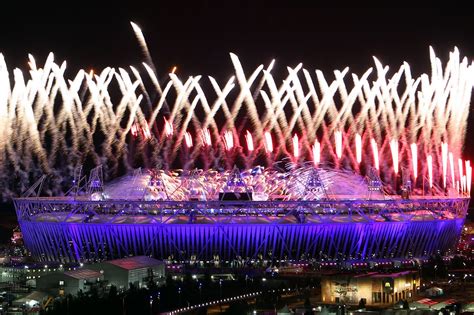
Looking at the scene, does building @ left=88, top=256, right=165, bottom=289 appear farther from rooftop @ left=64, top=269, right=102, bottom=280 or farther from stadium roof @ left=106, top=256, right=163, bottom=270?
rooftop @ left=64, top=269, right=102, bottom=280

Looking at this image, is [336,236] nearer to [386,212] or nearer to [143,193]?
[386,212]

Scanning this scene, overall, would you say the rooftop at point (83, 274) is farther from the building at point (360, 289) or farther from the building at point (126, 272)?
the building at point (360, 289)

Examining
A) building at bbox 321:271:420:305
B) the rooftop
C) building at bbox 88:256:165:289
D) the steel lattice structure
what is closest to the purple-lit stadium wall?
the steel lattice structure

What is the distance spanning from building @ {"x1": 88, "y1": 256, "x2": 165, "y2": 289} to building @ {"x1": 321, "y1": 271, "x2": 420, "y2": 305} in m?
15.3

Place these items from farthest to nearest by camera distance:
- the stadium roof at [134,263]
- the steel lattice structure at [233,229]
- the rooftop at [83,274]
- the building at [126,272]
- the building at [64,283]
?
the steel lattice structure at [233,229] → the stadium roof at [134,263] → the building at [126,272] → the rooftop at [83,274] → the building at [64,283]

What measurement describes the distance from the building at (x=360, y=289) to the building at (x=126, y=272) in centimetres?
1527

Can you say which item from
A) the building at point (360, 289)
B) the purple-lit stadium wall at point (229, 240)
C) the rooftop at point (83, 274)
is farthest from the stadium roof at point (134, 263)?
the building at point (360, 289)

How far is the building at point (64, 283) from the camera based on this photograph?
63.2 metres

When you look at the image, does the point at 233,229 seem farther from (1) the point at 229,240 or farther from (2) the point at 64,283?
(2) the point at 64,283

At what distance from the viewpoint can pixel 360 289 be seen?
62.8 meters

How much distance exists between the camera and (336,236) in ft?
281

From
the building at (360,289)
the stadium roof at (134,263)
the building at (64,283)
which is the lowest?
the building at (360,289)

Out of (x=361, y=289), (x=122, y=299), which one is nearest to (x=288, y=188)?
(x=361, y=289)

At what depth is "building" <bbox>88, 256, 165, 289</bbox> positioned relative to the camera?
6762cm
